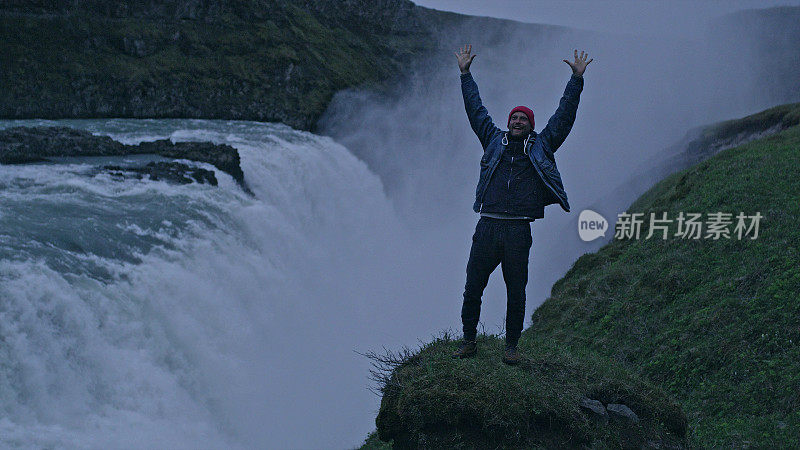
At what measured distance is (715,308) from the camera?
9.84 metres

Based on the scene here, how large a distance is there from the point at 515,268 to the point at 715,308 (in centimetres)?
471

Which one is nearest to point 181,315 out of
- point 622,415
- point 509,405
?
point 509,405

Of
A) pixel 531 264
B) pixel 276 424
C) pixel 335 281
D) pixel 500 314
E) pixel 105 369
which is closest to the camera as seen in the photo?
pixel 105 369

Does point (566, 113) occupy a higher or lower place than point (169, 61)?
lower

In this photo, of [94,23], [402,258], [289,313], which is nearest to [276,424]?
[289,313]

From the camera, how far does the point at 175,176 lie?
20109 mm

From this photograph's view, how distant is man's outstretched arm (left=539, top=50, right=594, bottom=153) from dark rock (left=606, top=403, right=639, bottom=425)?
2378mm

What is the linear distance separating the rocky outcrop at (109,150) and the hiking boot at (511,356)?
15015 mm

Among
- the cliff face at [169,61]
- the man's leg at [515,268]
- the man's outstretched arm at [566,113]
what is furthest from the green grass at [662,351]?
the cliff face at [169,61]

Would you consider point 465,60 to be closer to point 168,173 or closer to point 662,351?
point 662,351

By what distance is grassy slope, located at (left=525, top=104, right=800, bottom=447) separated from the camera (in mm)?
7699

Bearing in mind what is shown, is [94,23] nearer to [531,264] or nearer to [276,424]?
[531,264]

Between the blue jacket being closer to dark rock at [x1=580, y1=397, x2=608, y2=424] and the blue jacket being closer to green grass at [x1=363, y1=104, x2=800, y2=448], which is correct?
green grass at [x1=363, y1=104, x2=800, y2=448]

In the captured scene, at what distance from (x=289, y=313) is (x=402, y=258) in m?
14.4
